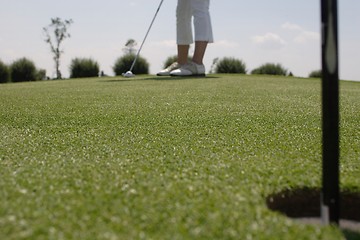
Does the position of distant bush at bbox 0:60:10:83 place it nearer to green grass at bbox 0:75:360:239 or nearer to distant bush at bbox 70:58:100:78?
distant bush at bbox 70:58:100:78

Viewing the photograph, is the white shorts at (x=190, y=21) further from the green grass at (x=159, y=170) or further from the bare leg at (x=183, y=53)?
the green grass at (x=159, y=170)

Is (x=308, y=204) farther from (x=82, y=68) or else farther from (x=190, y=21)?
(x=82, y=68)

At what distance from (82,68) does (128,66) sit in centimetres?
157

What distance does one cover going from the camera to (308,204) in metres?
1.57

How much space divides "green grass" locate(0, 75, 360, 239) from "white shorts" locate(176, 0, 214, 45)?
4.57 metres

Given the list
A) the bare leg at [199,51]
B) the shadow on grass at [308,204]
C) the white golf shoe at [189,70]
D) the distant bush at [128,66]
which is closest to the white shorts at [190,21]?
the bare leg at [199,51]

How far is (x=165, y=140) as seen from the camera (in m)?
2.36

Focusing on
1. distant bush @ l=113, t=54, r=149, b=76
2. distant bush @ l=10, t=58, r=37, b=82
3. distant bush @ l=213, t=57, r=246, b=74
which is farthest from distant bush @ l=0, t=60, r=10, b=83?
distant bush @ l=213, t=57, r=246, b=74

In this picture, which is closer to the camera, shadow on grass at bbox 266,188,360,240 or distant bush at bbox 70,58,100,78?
shadow on grass at bbox 266,188,360,240

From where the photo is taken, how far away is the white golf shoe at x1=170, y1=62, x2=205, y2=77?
27.0 ft

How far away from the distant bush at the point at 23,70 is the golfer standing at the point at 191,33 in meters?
7.93

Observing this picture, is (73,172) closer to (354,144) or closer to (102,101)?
(354,144)

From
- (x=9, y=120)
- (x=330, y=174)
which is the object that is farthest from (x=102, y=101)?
(x=330, y=174)

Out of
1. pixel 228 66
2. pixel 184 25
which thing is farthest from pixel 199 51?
pixel 228 66
